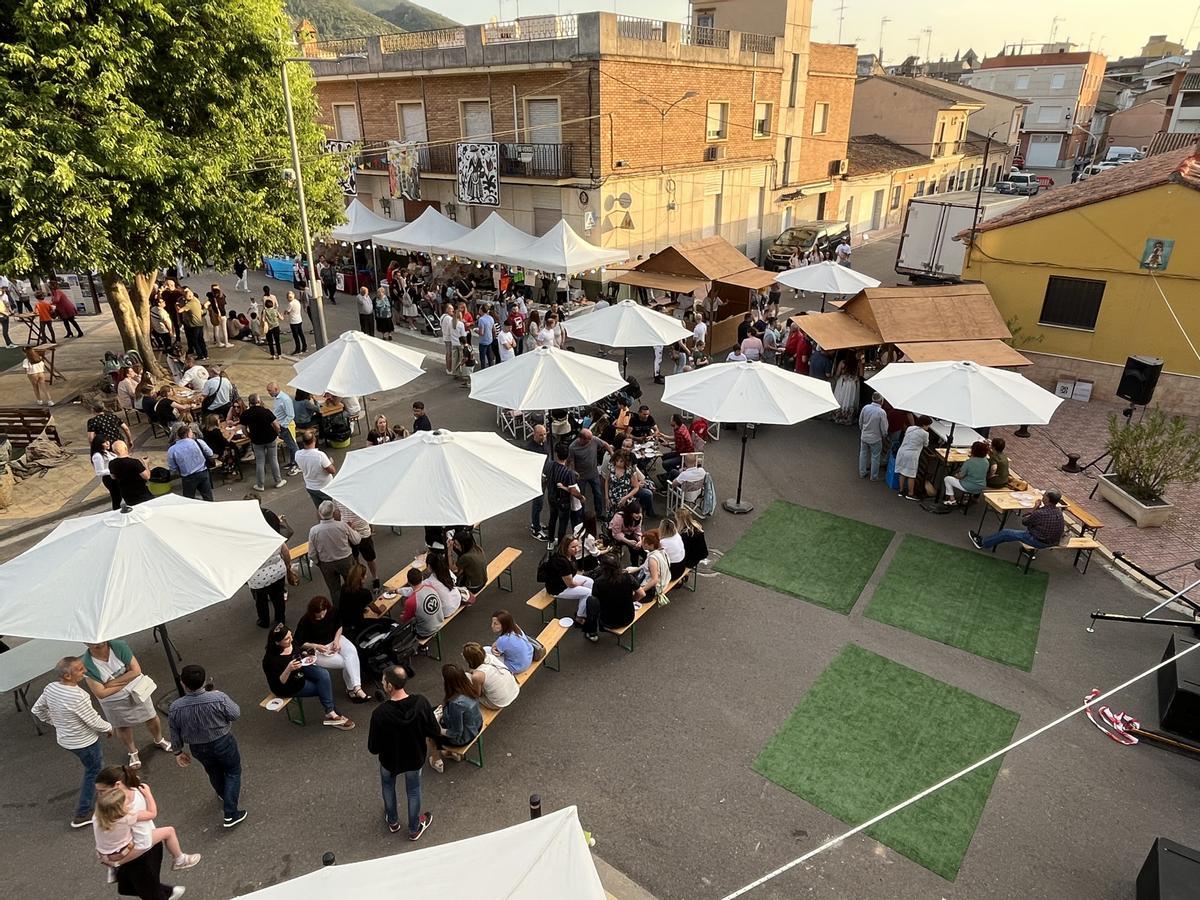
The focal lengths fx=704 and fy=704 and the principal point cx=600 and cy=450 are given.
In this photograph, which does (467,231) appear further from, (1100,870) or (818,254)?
(1100,870)

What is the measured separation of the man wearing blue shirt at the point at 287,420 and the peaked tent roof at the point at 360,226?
524 inches

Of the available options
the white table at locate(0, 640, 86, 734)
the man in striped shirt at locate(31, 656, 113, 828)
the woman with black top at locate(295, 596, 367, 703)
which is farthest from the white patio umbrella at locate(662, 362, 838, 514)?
the white table at locate(0, 640, 86, 734)

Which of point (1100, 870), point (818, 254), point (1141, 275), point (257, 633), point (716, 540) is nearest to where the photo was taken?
point (1100, 870)

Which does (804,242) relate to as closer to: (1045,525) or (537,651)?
(1045,525)

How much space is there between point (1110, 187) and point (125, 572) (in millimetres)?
19798

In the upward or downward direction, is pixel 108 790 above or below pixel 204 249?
below

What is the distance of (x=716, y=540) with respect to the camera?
35.0 ft

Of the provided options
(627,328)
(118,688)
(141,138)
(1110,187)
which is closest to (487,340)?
(627,328)

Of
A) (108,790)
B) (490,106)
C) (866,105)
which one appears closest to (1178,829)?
(108,790)

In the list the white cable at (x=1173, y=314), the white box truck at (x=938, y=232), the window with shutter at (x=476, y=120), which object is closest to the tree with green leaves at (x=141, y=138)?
the window with shutter at (x=476, y=120)

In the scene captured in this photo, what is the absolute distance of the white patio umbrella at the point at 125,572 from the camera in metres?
5.61

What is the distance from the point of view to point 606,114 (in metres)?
21.4

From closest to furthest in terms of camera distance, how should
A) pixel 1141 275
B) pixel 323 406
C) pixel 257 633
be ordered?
pixel 257 633, pixel 323 406, pixel 1141 275

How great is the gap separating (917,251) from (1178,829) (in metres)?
21.3
